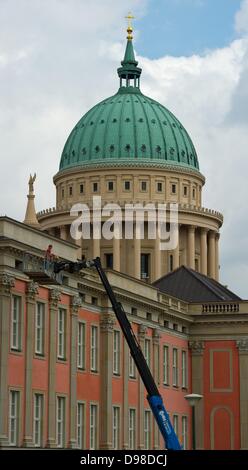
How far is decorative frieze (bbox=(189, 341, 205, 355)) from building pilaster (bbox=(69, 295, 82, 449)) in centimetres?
2661

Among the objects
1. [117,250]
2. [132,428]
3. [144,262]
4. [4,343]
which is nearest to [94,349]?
[132,428]

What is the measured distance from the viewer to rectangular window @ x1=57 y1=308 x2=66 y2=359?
69.5 meters

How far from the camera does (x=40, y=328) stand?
66.3m

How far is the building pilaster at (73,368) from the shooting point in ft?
229

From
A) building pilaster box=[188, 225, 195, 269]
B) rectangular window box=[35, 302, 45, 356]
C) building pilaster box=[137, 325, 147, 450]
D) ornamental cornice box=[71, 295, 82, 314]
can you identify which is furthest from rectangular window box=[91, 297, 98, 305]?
building pilaster box=[188, 225, 195, 269]

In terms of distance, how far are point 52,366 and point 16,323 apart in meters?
5.03

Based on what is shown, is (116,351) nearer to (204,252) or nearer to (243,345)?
(243,345)

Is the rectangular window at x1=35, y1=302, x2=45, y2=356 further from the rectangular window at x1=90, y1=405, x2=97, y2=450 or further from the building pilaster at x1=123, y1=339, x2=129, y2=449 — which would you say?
the building pilaster at x1=123, y1=339, x2=129, y2=449

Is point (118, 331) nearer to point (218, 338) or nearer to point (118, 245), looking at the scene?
point (218, 338)
